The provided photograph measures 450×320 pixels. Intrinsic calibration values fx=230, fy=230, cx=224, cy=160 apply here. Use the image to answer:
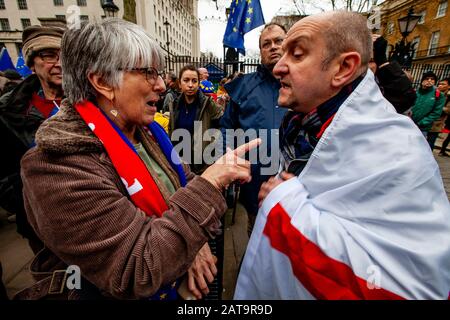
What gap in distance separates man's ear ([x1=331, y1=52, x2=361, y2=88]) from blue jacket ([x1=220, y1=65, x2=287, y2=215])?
3.29 ft

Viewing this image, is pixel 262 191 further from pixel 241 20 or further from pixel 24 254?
pixel 241 20

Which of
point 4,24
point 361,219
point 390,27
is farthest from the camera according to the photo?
point 4,24

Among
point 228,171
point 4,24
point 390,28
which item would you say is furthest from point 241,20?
point 4,24

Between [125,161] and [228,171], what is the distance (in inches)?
19.5

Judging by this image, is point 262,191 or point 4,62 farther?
point 4,62

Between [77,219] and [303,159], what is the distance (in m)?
1.05

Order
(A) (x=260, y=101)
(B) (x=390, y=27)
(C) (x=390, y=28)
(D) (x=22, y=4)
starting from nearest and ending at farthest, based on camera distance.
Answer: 1. (A) (x=260, y=101)
2. (C) (x=390, y=28)
3. (B) (x=390, y=27)
4. (D) (x=22, y=4)

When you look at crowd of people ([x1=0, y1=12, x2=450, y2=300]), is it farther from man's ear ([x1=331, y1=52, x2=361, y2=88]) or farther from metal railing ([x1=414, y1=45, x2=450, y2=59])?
metal railing ([x1=414, y1=45, x2=450, y2=59])

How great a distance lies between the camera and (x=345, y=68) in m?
1.18

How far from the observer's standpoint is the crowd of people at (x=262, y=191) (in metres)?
Answer: 0.87

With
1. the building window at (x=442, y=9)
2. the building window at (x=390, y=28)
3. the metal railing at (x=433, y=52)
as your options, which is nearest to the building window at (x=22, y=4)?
the building window at (x=390, y=28)

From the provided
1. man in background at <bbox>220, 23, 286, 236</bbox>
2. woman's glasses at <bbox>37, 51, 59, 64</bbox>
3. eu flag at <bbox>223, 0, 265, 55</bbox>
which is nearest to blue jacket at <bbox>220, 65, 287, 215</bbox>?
man in background at <bbox>220, 23, 286, 236</bbox>
